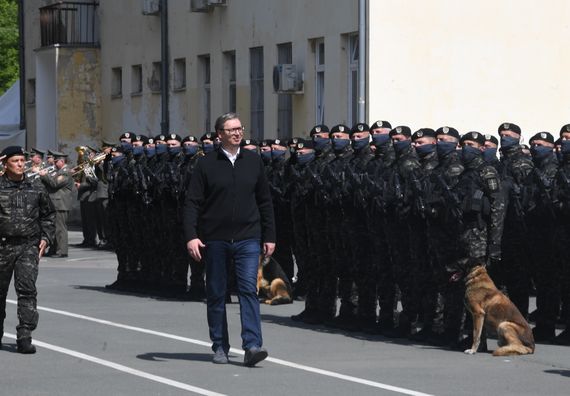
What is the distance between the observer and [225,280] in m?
12.8

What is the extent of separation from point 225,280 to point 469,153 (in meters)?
2.63

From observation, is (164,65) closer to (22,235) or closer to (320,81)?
(320,81)

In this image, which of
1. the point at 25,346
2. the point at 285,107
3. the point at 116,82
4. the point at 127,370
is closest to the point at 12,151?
the point at 25,346

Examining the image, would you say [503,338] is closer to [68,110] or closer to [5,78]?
[68,110]

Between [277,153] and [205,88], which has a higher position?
[205,88]

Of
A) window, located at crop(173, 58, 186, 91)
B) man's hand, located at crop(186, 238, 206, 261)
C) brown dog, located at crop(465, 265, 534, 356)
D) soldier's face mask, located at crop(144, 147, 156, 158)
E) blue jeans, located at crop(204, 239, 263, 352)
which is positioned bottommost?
brown dog, located at crop(465, 265, 534, 356)

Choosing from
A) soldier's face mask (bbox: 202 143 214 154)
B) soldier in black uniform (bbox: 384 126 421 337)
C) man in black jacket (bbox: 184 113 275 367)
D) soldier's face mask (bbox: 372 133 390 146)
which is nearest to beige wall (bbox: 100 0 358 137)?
soldier's face mask (bbox: 202 143 214 154)

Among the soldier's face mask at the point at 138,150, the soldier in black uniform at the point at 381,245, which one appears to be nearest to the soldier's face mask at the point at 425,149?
the soldier in black uniform at the point at 381,245

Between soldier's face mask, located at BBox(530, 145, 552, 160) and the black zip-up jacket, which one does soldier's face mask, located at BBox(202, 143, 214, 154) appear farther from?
the black zip-up jacket

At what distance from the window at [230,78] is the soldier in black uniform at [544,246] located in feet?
65.4

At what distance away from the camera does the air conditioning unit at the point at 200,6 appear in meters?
33.9

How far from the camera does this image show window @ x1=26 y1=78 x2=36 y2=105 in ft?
155

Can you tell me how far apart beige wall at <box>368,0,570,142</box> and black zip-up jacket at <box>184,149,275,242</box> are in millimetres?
15154

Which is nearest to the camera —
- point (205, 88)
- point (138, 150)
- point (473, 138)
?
point (473, 138)
